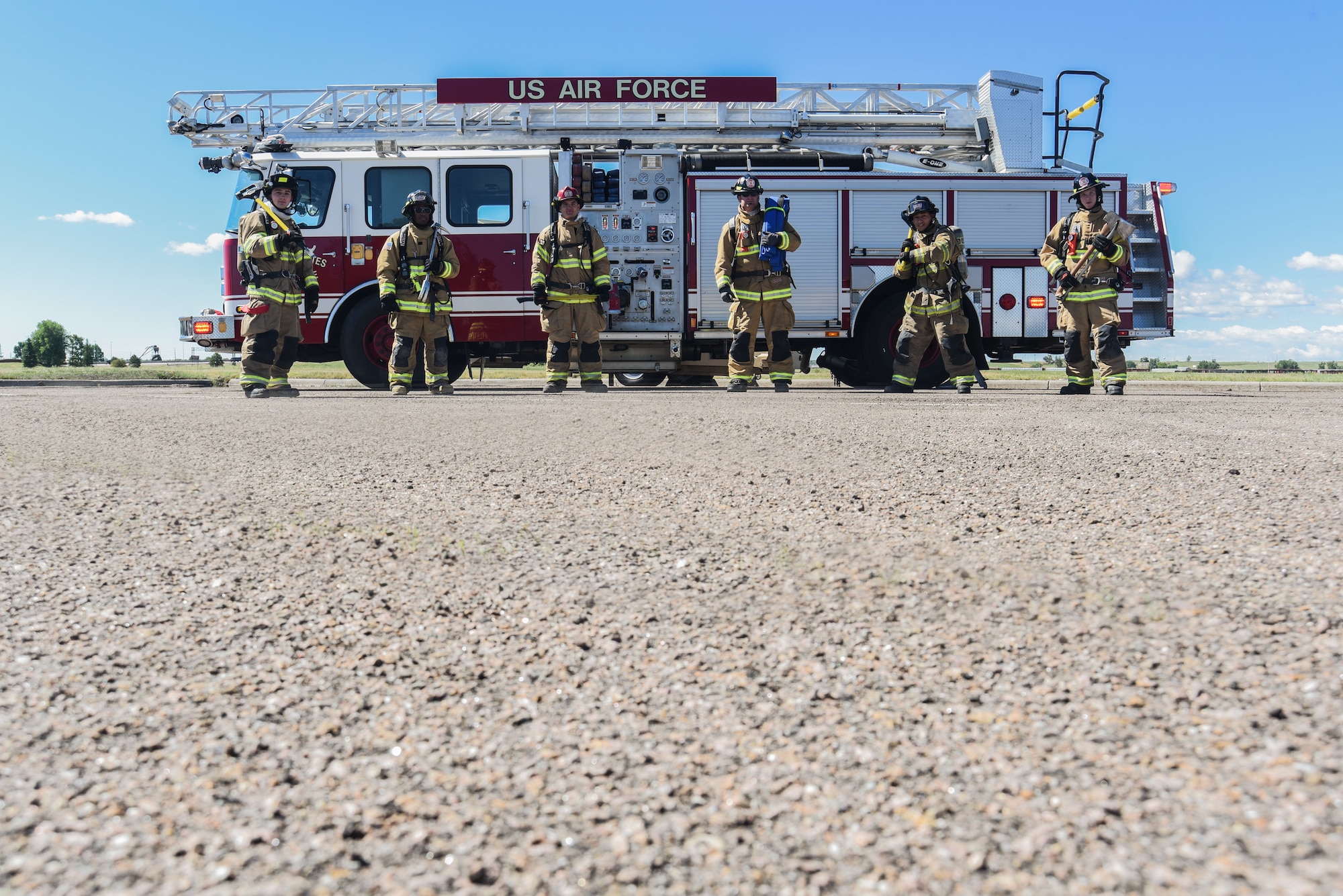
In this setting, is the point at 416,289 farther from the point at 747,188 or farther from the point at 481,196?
the point at 747,188

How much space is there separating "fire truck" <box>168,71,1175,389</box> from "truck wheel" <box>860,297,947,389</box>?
0.07 feet

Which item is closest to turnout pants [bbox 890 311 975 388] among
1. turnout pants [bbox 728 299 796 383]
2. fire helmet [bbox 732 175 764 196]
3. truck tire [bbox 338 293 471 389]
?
turnout pants [bbox 728 299 796 383]

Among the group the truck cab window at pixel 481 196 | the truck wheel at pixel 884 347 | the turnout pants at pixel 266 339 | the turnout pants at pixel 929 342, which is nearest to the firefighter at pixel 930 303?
the turnout pants at pixel 929 342

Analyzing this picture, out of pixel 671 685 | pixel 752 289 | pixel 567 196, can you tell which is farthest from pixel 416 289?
pixel 671 685

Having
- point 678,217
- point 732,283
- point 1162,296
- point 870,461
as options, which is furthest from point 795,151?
point 870,461

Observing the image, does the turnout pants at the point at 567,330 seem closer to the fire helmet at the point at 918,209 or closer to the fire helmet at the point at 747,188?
the fire helmet at the point at 747,188

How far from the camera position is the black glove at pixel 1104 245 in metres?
8.34

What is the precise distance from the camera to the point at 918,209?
8.79 m

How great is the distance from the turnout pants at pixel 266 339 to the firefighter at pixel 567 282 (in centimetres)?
221

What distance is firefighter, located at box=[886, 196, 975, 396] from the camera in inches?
337

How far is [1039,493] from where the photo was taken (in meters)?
3.31

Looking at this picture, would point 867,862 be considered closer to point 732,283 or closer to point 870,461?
point 870,461

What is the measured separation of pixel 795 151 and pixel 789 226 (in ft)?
5.44

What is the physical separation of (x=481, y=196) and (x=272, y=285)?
2352 mm
